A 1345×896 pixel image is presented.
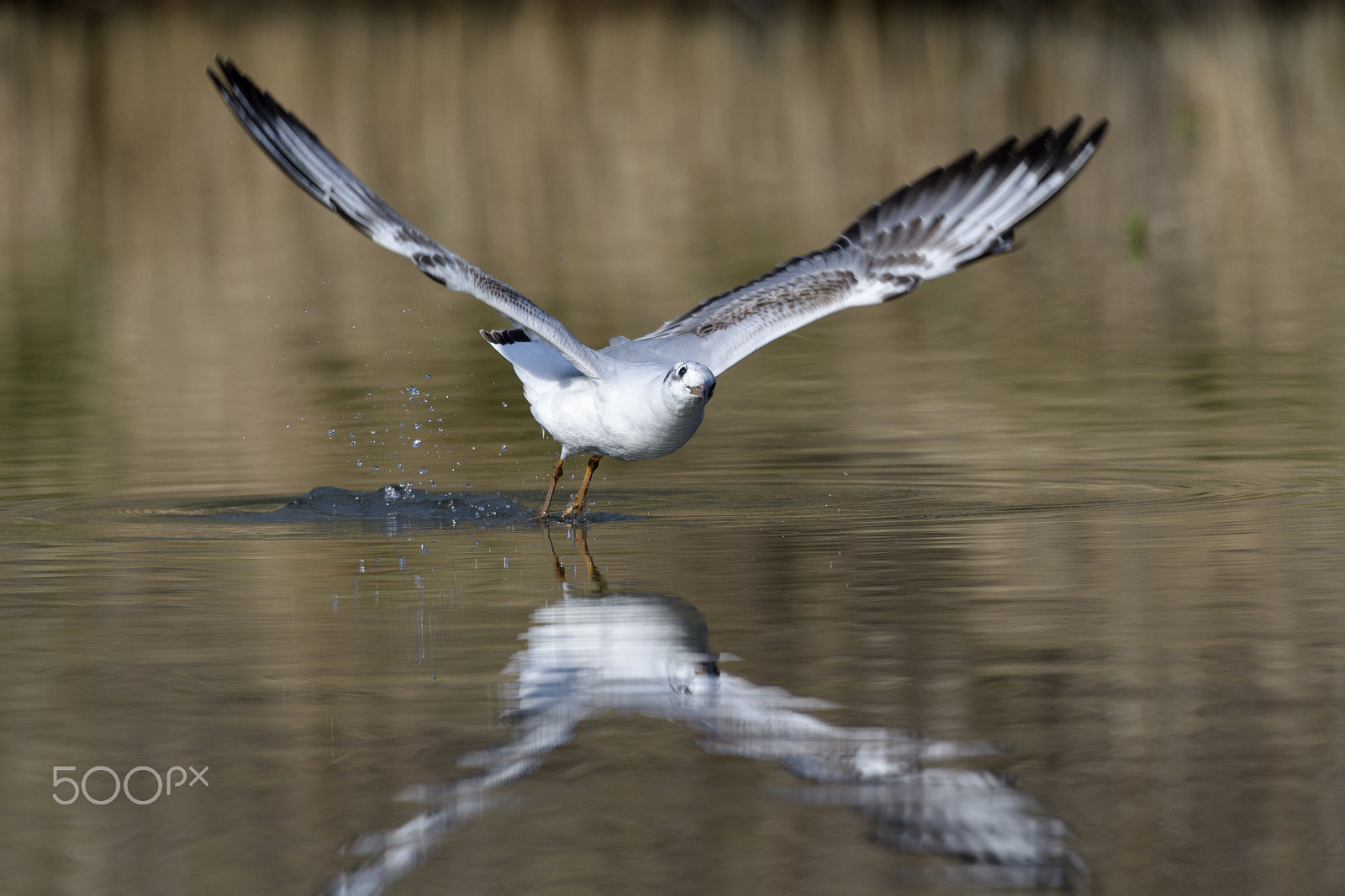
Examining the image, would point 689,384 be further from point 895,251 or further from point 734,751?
point 734,751

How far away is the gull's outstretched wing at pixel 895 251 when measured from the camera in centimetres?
1159

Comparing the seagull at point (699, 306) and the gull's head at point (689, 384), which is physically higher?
the seagull at point (699, 306)

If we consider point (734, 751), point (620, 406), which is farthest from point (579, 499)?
point (734, 751)

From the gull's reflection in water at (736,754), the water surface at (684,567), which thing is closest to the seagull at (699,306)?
the water surface at (684,567)

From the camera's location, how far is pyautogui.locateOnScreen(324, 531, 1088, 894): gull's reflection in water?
547cm

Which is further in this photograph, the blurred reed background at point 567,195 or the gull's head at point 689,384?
the blurred reed background at point 567,195

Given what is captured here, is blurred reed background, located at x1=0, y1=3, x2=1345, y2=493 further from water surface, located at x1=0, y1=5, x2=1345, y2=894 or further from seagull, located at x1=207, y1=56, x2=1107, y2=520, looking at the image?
seagull, located at x1=207, y1=56, x2=1107, y2=520

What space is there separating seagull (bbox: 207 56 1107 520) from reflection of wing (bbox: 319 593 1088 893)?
8.03 feet

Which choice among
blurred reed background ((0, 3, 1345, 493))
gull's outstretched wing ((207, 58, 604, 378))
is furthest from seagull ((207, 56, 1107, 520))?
blurred reed background ((0, 3, 1345, 493))

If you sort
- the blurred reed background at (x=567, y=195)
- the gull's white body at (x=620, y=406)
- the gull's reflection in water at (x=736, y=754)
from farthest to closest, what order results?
the blurred reed background at (x=567, y=195) → the gull's white body at (x=620, y=406) → the gull's reflection in water at (x=736, y=754)

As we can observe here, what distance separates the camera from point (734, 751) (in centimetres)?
642

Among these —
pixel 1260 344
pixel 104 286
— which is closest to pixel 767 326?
pixel 1260 344

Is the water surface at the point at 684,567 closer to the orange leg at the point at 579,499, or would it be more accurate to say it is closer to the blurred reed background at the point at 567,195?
the blurred reed background at the point at 567,195

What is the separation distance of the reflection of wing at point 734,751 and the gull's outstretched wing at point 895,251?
346 cm
